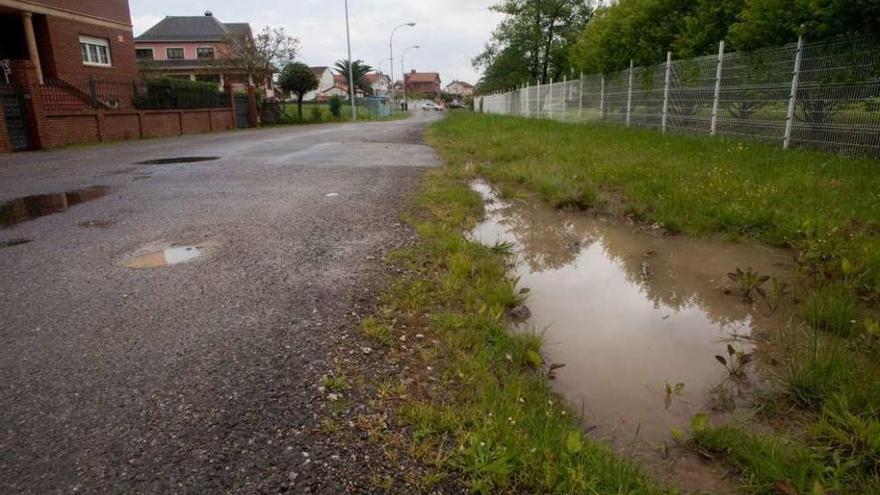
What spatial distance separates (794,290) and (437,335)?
257 cm

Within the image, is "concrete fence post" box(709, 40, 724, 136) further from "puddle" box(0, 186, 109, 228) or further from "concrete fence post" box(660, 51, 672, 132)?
"puddle" box(0, 186, 109, 228)

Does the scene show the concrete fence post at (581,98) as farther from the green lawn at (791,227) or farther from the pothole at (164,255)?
the pothole at (164,255)

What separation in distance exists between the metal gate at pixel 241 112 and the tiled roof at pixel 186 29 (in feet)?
87.1

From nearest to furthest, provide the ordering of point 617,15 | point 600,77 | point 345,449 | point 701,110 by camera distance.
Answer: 1. point 345,449
2. point 701,110
3. point 617,15
4. point 600,77

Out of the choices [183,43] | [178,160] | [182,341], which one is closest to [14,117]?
[178,160]

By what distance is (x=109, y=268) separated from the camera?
4.00m

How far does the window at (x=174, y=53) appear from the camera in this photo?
52.6 meters

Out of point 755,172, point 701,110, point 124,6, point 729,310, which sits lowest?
point 729,310

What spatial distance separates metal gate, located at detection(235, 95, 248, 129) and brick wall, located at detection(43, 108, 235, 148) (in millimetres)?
2430

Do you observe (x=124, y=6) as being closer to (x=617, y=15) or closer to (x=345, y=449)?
(x=617, y=15)

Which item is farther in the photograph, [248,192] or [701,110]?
[701,110]

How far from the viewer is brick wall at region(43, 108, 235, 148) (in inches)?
650

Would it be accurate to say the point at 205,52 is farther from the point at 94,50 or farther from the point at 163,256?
the point at 163,256

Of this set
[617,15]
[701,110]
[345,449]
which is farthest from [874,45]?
[617,15]
